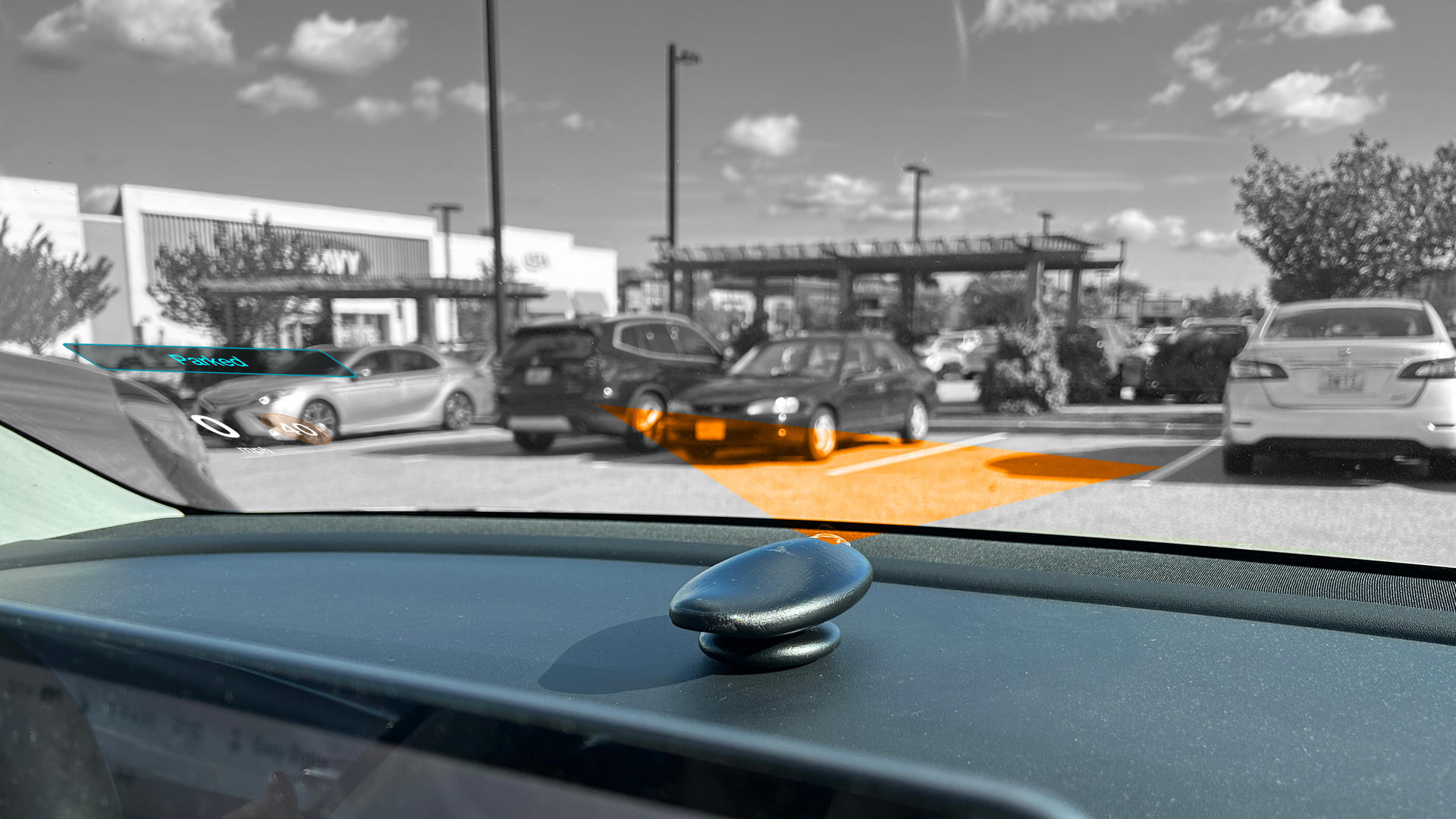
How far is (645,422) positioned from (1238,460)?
8.26 feet

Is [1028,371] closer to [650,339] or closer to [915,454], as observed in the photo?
[915,454]

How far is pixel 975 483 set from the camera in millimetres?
2857

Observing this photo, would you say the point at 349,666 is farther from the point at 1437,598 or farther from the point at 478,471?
the point at 478,471

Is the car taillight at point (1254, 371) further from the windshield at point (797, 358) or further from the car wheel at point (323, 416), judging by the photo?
the car wheel at point (323, 416)

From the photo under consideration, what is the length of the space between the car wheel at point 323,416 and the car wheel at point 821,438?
157 cm

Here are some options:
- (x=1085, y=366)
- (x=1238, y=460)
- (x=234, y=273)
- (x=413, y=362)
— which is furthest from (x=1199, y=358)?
(x=413, y=362)

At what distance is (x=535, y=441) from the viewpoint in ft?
15.5

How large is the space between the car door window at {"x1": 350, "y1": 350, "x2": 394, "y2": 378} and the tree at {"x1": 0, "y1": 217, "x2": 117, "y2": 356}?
2.46 ft

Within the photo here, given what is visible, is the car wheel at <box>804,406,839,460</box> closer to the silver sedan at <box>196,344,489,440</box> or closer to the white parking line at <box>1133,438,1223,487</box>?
the white parking line at <box>1133,438,1223,487</box>

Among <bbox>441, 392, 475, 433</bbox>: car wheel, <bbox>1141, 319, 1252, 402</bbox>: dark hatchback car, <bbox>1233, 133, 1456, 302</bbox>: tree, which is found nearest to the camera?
<bbox>1233, 133, 1456, 302</bbox>: tree

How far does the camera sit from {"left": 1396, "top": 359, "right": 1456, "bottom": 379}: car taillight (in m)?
1.79

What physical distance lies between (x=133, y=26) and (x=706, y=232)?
1.70 m

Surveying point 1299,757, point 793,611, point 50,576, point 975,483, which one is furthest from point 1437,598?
point 50,576
